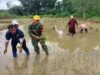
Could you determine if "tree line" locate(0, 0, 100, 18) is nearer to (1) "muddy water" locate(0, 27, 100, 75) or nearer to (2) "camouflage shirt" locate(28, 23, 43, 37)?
(1) "muddy water" locate(0, 27, 100, 75)

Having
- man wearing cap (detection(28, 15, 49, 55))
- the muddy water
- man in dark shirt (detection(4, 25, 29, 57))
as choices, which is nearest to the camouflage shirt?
man wearing cap (detection(28, 15, 49, 55))

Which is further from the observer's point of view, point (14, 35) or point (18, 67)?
point (14, 35)

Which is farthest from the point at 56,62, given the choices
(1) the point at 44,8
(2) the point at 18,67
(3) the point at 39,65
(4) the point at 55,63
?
(1) the point at 44,8

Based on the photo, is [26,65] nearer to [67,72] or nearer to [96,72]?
[67,72]

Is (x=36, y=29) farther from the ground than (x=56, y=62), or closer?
farther from the ground

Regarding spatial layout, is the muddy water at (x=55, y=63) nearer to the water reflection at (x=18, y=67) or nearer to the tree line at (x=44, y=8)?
the water reflection at (x=18, y=67)

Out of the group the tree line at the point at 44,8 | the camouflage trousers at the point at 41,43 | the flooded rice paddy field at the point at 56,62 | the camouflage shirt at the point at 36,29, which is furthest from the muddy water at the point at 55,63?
the tree line at the point at 44,8

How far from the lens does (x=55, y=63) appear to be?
10.6 meters

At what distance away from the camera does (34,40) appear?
12.2m

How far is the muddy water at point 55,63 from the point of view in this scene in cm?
937

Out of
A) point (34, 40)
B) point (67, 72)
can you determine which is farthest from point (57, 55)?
point (67, 72)

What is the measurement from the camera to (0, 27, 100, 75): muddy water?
937 centimetres

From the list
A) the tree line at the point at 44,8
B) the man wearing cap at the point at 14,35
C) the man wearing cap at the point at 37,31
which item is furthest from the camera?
the tree line at the point at 44,8

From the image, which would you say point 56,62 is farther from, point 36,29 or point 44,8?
point 44,8
